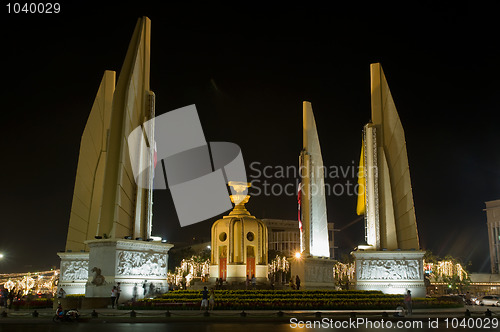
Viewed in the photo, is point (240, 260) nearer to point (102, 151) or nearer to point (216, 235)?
point (216, 235)

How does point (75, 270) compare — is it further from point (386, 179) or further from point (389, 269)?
point (386, 179)

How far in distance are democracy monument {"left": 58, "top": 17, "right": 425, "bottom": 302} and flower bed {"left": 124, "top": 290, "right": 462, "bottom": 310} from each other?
195cm

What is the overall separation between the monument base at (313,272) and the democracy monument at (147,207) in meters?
0.06

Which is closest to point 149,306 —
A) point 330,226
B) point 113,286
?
point 113,286

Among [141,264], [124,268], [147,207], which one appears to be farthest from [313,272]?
[124,268]

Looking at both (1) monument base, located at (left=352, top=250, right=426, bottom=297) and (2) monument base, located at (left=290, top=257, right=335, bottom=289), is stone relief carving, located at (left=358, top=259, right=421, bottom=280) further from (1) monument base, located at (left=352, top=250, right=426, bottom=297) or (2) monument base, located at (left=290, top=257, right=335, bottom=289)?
(2) monument base, located at (left=290, top=257, right=335, bottom=289)

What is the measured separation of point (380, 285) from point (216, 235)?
13.3 metres

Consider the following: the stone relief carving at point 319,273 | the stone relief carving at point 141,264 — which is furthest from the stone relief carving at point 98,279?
the stone relief carving at point 319,273

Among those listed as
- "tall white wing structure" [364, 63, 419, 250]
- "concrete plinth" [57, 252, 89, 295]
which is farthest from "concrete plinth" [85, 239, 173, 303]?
"tall white wing structure" [364, 63, 419, 250]

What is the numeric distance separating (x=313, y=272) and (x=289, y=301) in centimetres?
916

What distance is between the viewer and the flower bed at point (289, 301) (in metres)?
20.4

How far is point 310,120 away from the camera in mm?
33281

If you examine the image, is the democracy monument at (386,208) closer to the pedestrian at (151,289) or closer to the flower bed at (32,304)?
the pedestrian at (151,289)

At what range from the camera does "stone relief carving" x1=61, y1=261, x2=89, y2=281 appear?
27.0 m
